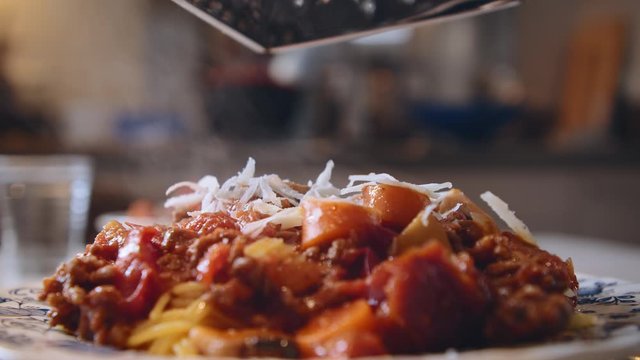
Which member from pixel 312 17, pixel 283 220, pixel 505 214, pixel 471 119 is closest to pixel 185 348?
pixel 283 220

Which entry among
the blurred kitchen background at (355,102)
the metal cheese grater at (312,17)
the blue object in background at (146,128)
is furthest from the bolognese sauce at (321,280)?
the blue object in background at (146,128)

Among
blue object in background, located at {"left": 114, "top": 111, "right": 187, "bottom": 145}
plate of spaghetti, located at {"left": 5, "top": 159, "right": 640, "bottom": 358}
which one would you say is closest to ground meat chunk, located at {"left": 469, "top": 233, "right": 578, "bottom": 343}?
plate of spaghetti, located at {"left": 5, "top": 159, "right": 640, "bottom": 358}

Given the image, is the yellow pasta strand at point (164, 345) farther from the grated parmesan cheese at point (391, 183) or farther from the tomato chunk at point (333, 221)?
the grated parmesan cheese at point (391, 183)

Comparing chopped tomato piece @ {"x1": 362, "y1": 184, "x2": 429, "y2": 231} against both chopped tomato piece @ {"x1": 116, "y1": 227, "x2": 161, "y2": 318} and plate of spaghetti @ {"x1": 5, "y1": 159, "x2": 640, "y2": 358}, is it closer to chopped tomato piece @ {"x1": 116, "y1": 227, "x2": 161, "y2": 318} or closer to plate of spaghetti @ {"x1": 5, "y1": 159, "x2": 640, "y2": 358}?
plate of spaghetti @ {"x1": 5, "y1": 159, "x2": 640, "y2": 358}

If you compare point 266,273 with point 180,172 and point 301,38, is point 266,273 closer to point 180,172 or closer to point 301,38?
point 301,38

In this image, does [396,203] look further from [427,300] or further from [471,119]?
[471,119]

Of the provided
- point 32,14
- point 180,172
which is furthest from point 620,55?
point 32,14
